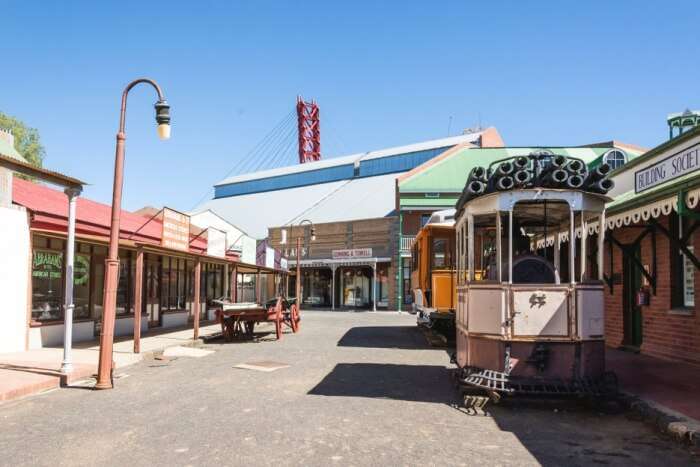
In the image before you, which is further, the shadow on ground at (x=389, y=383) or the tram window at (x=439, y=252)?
the tram window at (x=439, y=252)

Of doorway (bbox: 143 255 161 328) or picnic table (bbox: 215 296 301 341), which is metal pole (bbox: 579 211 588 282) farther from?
doorway (bbox: 143 255 161 328)

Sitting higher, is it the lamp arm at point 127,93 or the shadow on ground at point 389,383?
the lamp arm at point 127,93

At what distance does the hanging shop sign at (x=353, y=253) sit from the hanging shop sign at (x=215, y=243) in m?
20.0

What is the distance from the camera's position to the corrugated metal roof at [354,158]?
46.3 m

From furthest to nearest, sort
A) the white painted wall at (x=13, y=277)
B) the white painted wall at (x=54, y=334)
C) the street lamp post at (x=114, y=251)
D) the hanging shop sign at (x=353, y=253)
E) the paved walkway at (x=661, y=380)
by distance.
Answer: the hanging shop sign at (x=353, y=253) → the white painted wall at (x=54, y=334) → the white painted wall at (x=13, y=277) → the street lamp post at (x=114, y=251) → the paved walkway at (x=661, y=380)

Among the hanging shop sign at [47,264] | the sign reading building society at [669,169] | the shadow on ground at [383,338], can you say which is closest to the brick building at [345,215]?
the shadow on ground at [383,338]

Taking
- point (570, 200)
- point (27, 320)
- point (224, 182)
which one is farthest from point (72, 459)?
point (224, 182)

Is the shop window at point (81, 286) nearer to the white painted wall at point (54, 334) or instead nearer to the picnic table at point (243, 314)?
the white painted wall at point (54, 334)

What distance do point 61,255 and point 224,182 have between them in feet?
180

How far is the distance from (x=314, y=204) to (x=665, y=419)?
4393 cm

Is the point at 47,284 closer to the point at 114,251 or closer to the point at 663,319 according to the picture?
the point at 114,251

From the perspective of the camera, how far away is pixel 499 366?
25.3ft

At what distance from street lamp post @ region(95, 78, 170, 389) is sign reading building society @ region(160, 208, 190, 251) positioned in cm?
423

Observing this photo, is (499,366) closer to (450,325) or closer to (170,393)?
(170,393)
